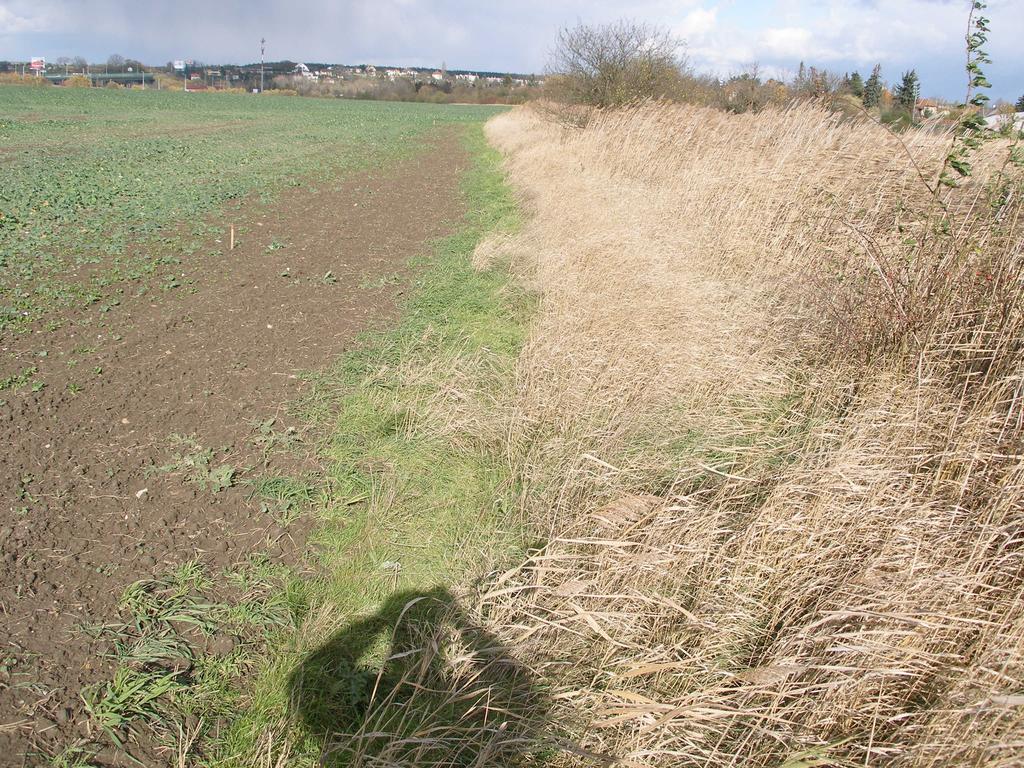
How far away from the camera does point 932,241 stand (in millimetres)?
3986

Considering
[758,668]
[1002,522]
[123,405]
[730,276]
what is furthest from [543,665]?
[730,276]

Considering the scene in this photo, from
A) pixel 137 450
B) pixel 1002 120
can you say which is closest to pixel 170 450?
pixel 137 450

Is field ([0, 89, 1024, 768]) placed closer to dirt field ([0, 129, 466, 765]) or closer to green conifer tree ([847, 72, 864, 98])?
dirt field ([0, 129, 466, 765])

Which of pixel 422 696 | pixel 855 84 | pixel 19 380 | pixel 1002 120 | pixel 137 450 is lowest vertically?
pixel 422 696

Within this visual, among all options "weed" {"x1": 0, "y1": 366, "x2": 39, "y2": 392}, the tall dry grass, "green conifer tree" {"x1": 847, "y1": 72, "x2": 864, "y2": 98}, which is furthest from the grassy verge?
"green conifer tree" {"x1": 847, "y1": 72, "x2": 864, "y2": 98}

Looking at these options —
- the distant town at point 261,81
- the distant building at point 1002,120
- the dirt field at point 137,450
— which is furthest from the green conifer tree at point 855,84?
the distant town at point 261,81

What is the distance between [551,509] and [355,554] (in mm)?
959

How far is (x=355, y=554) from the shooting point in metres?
3.12

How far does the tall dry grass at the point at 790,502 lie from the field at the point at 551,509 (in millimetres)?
17

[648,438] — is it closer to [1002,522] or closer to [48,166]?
[1002,522]

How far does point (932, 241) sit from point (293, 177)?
13288mm

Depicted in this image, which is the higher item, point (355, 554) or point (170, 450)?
point (170, 450)

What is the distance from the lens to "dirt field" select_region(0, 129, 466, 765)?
8.24 feet

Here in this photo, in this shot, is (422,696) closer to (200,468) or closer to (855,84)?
(200,468)
